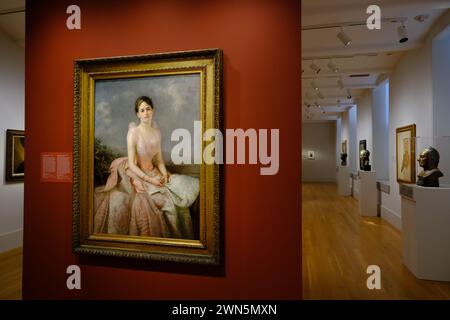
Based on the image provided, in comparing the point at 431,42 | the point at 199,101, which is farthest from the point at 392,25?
the point at 199,101

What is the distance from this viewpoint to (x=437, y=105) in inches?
207

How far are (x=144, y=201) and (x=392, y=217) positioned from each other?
724 cm

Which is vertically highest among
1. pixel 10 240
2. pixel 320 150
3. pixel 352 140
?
pixel 352 140

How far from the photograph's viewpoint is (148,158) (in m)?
2.43

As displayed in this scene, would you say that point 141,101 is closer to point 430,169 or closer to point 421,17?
point 430,169

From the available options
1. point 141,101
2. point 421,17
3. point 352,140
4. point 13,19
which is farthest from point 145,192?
point 352,140

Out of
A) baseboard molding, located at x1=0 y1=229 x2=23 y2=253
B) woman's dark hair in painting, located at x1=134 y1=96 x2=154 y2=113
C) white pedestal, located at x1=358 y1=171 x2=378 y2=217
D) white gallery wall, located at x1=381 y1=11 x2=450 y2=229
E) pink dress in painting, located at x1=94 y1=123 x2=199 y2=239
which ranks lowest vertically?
baseboard molding, located at x1=0 y1=229 x2=23 y2=253

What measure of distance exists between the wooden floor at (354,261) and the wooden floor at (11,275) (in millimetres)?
3686

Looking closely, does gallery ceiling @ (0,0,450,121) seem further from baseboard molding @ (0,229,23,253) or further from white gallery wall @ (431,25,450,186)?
baseboard molding @ (0,229,23,253)

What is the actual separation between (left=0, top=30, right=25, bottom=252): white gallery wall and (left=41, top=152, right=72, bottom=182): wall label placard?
368 centimetres

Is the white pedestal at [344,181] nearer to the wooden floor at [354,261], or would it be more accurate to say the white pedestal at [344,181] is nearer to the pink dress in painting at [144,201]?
the wooden floor at [354,261]

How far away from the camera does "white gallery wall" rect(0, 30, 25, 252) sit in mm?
5395

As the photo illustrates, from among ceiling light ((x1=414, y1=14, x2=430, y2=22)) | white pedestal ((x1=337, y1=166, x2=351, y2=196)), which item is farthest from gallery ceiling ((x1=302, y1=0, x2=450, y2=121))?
white pedestal ((x1=337, y1=166, x2=351, y2=196))

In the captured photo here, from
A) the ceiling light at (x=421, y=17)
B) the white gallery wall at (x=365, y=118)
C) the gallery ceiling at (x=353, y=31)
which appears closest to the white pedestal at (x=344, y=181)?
the white gallery wall at (x=365, y=118)
